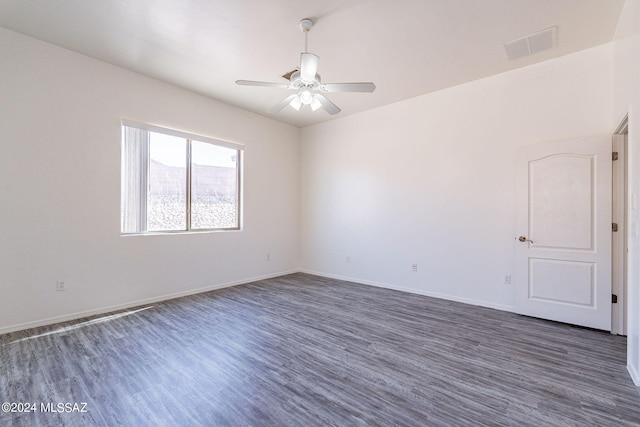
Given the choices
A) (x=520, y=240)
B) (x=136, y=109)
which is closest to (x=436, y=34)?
(x=520, y=240)

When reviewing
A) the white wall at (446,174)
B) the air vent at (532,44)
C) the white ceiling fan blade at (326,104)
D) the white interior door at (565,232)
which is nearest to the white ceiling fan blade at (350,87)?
the white ceiling fan blade at (326,104)

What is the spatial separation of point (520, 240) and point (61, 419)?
4.60 m

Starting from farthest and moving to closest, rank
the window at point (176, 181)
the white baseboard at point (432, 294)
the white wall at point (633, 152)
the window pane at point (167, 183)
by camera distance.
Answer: the window pane at point (167, 183) → the window at point (176, 181) → the white baseboard at point (432, 294) → the white wall at point (633, 152)

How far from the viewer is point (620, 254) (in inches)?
118

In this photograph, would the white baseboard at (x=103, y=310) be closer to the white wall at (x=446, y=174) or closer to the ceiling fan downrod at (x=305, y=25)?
the white wall at (x=446, y=174)

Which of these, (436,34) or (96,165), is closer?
(436,34)

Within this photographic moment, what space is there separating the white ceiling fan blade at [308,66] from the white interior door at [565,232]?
2856 mm

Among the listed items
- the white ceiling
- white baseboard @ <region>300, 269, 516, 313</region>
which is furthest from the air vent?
white baseboard @ <region>300, 269, 516, 313</region>

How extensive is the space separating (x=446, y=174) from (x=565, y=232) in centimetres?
159

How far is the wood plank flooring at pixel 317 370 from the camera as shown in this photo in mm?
1772

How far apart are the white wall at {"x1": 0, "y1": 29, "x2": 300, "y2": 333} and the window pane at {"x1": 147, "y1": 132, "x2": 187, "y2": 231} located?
25 centimetres

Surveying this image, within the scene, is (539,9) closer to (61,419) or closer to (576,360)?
(576,360)

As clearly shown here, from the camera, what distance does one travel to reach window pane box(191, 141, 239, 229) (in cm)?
467

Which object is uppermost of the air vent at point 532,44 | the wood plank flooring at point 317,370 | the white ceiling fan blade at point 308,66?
the air vent at point 532,44
